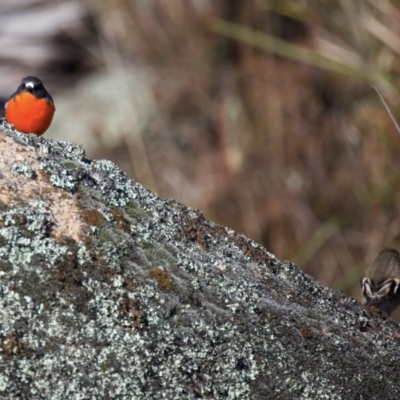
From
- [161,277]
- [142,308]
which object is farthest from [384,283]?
[142,308]

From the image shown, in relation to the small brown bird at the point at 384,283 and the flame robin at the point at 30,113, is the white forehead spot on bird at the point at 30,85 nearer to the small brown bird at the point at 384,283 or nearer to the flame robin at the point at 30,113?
the flame robin at the point at 30,113

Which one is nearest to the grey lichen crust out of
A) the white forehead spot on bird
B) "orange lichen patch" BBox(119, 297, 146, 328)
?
"orange lichen patch" BBox(119, 297, 146, 328)

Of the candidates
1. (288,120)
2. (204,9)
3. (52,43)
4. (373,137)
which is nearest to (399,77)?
(373,137)

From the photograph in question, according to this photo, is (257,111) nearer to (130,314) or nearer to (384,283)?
(384,283)

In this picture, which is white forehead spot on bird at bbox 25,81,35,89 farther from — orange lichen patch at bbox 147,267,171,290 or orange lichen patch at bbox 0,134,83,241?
orange lichen patch at bbox 147,267,171,290

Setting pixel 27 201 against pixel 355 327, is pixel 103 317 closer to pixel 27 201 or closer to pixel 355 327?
pixel 27 201

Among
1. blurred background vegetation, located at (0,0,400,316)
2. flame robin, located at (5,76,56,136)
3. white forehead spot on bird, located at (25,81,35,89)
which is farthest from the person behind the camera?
blurred background vegetation, located at (0,0,400,316)
